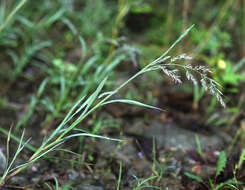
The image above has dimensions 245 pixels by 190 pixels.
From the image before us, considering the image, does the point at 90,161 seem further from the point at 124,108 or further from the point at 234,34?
the point at 234,34

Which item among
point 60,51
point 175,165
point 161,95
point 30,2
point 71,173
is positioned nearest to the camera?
point 71,173

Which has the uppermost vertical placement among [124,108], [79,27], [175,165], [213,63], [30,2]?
[30,2]

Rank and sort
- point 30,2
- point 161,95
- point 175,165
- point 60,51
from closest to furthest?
point 175,165, point 161,95, point 60,51, point 30,2

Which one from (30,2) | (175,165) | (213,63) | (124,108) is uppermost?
(30,2)

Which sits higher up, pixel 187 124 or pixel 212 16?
pixel 212 16

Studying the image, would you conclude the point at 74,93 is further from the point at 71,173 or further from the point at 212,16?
the point at 212,16

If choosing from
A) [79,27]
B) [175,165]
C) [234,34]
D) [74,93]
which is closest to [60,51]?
[79,27]

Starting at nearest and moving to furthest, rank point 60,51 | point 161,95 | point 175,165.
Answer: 1. point 175,165
2. point 161,95
3. point 60,51

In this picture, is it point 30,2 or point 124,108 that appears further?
point 30,2

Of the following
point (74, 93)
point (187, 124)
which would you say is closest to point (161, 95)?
point (187, 124)
